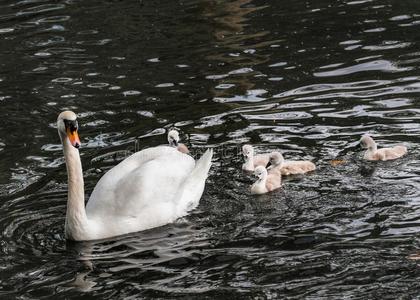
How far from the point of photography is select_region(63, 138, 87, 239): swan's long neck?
9.45 m

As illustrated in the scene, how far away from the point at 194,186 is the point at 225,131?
2137 mm

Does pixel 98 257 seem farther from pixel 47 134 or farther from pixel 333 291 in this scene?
pixel 47 134

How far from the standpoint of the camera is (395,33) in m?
16.5

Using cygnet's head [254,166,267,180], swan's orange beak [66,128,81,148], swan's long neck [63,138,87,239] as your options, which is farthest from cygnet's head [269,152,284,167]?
swan's orange beak [66,128,81,148]

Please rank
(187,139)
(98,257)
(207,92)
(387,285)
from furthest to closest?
(207,92) → (187,139) → (98,257) → (387,285)

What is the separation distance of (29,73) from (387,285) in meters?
9.96

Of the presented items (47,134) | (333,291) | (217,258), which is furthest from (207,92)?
(333,291)

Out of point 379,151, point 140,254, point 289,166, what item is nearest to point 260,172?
point 289,166

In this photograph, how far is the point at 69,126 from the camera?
9297mm

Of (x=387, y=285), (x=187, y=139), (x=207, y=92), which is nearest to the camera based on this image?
(x=387, y=285)

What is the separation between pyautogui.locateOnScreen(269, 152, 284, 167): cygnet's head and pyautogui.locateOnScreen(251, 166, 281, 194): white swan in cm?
25

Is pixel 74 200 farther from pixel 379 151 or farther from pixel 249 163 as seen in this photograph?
pixel 379 151

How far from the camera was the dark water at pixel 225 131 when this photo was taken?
8.38 metres

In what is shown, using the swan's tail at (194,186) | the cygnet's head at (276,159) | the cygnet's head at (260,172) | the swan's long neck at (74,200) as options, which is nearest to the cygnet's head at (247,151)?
the cygnet's head at (276,159)
